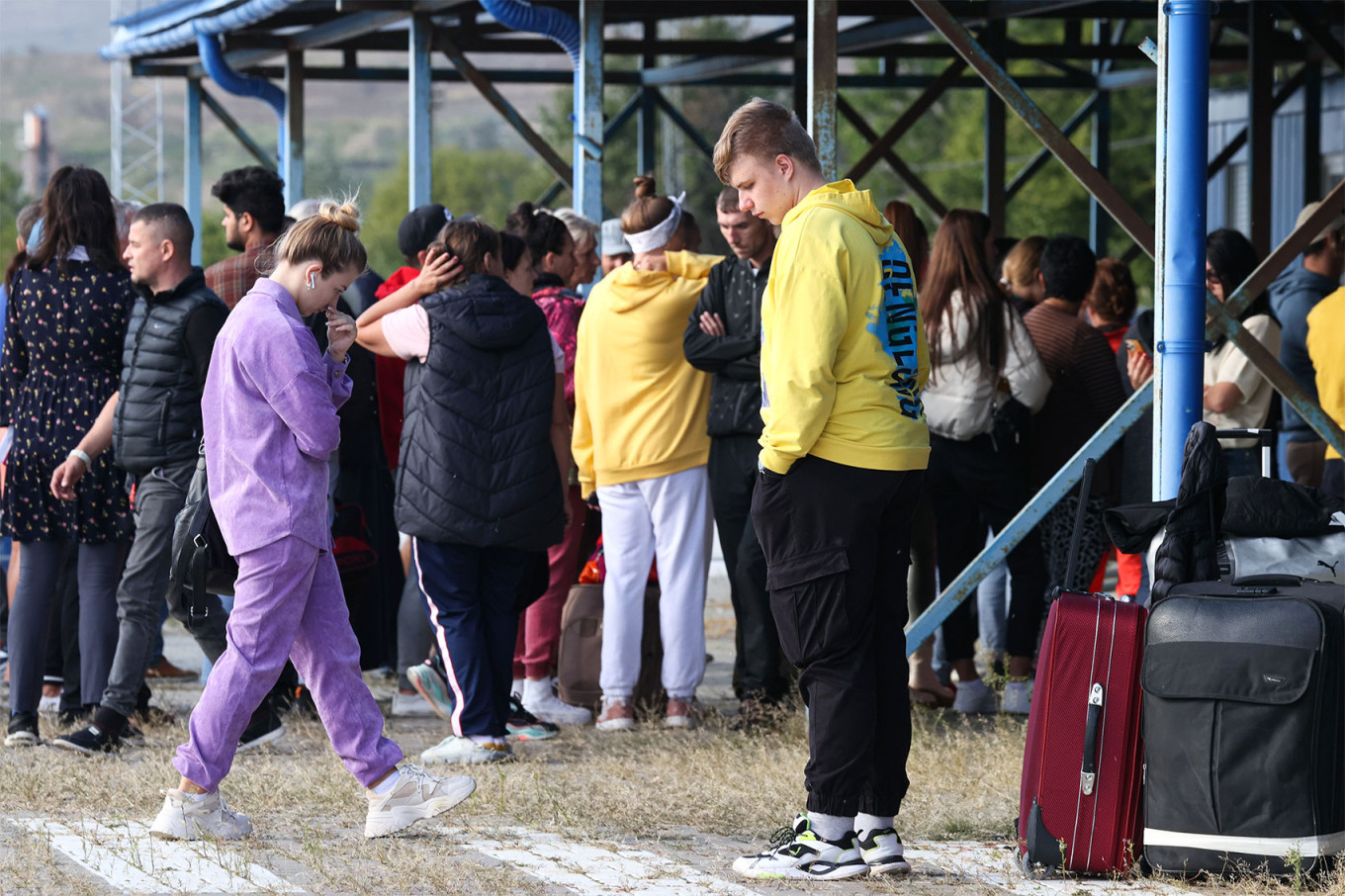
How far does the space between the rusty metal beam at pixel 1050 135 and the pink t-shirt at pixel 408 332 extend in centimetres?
185

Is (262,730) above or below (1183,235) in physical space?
below

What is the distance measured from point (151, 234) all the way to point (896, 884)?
3550mm

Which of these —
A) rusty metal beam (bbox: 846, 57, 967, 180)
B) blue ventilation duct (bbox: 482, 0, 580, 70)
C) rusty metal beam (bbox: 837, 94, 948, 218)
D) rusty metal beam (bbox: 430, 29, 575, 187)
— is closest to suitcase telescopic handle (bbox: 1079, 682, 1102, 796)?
blue ventilation duct (bbox: 482, 0, 580, 70)

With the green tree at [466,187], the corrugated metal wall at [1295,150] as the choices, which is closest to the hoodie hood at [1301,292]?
the corrugated metal wall at [1295,150]

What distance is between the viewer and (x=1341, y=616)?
4375mm

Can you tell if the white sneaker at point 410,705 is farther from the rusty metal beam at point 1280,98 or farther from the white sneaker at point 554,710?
the rusty metal beam at point 1280,98

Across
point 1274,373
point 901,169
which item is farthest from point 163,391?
point 901,169

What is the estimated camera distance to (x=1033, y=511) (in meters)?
6.22

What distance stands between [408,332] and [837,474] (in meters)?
2.46

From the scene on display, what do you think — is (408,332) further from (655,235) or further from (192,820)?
(192,820)

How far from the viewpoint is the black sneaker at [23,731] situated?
650cm

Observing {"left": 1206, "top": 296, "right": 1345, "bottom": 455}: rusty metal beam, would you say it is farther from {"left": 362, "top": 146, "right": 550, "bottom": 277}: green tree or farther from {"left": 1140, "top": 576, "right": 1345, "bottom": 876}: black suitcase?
{"left": 362, "top": 146, "right": 550, "bottom": 277}: green tree

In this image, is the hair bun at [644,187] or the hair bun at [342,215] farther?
the hair bun at [644,187]

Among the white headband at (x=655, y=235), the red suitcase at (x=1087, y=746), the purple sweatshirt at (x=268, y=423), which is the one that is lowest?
the red suitcase at (x=1087, y=746)
